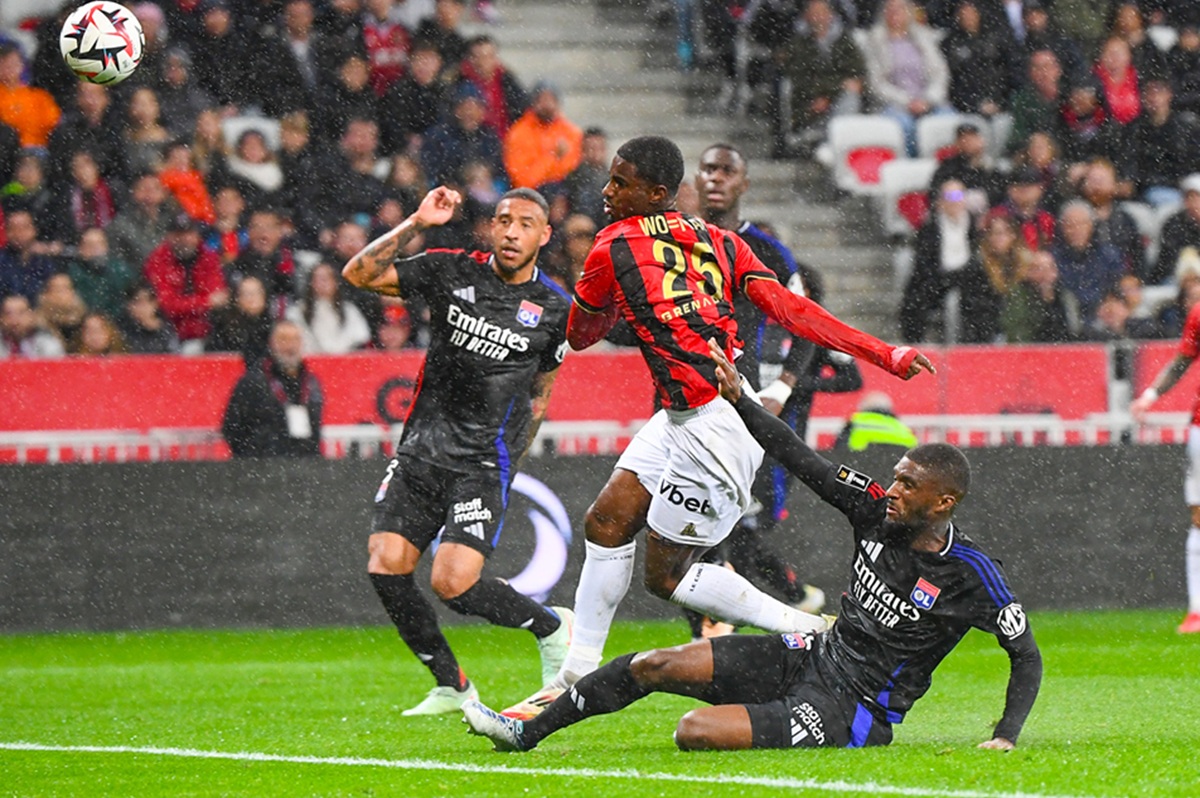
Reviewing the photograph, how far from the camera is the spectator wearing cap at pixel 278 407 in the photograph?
12406 millimetres

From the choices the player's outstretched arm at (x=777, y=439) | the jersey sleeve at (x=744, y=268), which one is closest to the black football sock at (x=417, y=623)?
the jersey sleeve at (x=744, y=268)

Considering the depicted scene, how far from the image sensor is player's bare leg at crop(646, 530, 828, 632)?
23.0 feet

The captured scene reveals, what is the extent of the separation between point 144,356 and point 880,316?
22.5ft

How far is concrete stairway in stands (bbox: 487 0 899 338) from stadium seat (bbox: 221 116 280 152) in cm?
296

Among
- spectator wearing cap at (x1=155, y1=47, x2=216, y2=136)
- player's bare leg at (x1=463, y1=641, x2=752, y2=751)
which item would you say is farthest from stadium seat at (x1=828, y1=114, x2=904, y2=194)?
player's bare leg at (x1=463, y1=641, x2=752, y2=751)

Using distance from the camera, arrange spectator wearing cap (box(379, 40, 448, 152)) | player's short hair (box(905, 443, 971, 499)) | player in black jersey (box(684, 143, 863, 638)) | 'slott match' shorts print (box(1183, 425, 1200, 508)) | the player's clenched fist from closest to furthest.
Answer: player's short hair (box(905, 443, 971, 499)) < the player's clenched fist < player in black jersey (box(684, 143, 863, 638)) < 'slott match' shorts print (box(1183, 425, 1200, 508)) < spectator wearing cap (box(379, 40, 448, 152))

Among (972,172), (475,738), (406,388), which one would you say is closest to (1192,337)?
(972,172)

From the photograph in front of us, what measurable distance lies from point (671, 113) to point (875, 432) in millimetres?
6377

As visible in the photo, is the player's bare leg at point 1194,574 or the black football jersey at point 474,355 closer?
the black football jersey at point 474,355

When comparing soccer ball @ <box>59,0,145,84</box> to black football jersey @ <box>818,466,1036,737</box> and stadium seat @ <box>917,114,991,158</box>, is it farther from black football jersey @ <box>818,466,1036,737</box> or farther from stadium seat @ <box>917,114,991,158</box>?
stadium seat @ <box>917,114,991,158</box>

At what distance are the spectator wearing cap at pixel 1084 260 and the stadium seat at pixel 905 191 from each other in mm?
1482

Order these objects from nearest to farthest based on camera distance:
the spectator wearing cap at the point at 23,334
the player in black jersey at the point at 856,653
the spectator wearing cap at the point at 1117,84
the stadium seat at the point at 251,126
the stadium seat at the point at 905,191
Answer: the player in black jersey at the point at 856,653 → the spectator wearing cap at the point at 23,334 → the stadium seat at the point at 251,126 → the stadium seat at the point at 905,191 → the spectator wearing cap at the point at 1117,84

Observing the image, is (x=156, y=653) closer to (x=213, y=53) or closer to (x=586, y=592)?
(x=586, y=592)

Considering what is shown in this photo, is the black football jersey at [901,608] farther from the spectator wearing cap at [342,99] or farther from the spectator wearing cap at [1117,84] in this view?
the spectator wearing cap at [1117,84]
